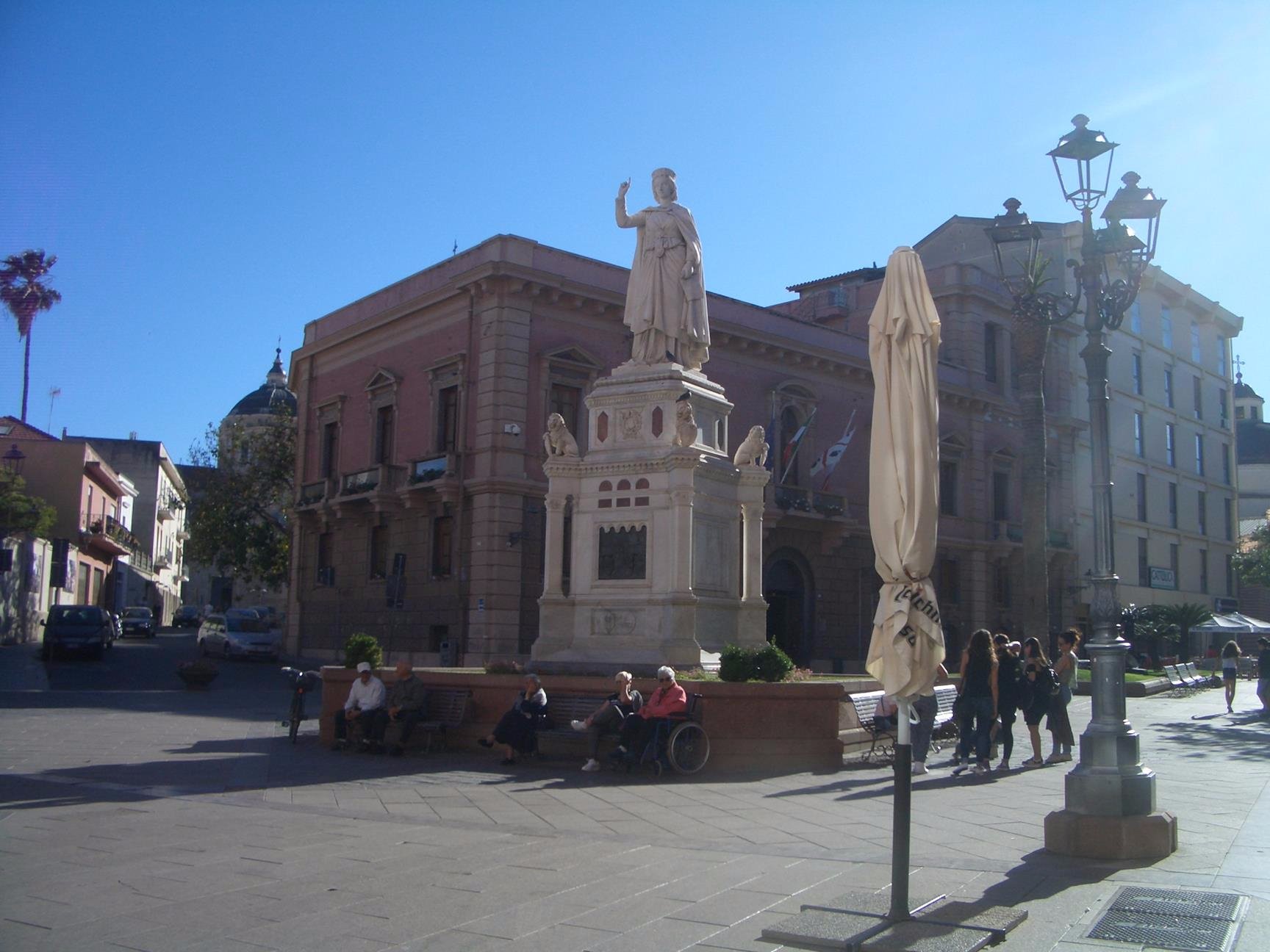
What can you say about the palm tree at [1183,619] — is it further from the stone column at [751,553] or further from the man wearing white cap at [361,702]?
the man wearing white cap at [361,702]

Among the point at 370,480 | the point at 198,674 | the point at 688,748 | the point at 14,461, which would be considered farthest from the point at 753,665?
the point at 14,461

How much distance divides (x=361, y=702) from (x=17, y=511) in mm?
29387

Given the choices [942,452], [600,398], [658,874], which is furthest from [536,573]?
[658,874]

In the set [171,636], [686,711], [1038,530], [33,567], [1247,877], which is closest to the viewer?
[1247,877]

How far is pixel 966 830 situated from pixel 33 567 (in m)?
40.7

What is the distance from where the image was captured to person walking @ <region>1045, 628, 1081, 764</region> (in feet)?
44.2

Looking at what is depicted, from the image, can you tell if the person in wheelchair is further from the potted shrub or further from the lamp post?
the potted shrub

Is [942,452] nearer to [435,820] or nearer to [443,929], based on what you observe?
[435,820]

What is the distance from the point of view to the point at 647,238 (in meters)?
15.5

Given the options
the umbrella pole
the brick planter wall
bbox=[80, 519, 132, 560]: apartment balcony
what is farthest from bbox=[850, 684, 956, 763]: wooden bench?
bbox=[80, 519, 132, 560]: apartment balcony

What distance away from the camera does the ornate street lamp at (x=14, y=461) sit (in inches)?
1636

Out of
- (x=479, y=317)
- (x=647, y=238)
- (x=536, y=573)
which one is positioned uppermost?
(x=479, y=317)

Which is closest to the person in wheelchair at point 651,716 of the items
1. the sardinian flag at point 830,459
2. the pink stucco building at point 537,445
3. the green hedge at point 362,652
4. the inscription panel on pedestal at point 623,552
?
the inscription panel on pedestal at point 623,552

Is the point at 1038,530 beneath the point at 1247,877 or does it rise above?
above
